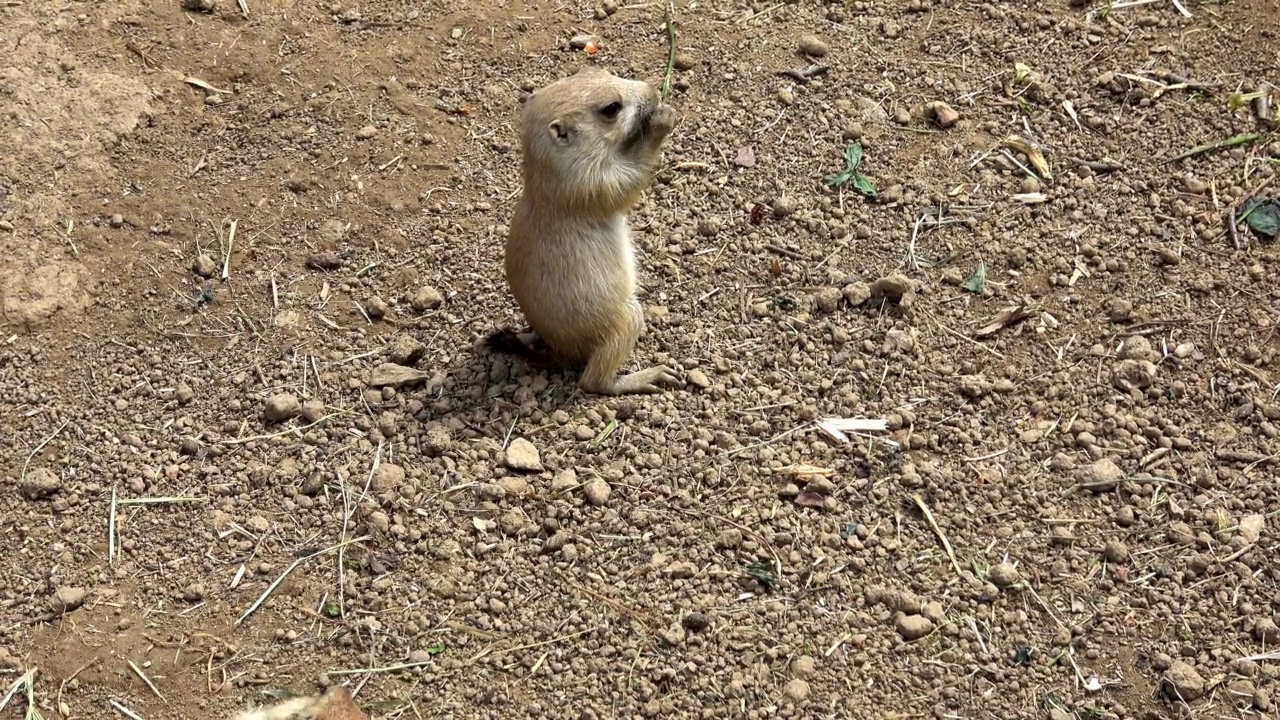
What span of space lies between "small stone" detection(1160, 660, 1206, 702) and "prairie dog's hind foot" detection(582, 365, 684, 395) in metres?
2.06

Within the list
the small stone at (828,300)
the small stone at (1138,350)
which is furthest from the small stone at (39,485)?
the small stone at (1138,350)

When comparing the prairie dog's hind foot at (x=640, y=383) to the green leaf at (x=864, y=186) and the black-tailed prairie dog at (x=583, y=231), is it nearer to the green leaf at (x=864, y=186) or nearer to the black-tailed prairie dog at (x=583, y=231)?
the black-tailed prairie dog at (x=583, y=231)

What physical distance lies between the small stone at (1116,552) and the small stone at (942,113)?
7.49ft

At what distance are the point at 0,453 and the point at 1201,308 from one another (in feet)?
16.5

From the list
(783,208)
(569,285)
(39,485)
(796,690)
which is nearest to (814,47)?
(783,208)

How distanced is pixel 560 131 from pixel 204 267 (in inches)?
76.3

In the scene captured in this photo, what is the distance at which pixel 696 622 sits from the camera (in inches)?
147

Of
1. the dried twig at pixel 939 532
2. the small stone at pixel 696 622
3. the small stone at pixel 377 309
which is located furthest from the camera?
the small stone at pixel 377 309

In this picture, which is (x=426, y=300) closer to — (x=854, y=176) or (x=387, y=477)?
(x=387, y=477)

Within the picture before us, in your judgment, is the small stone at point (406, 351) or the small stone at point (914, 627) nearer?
the small stone at point (914, 627)

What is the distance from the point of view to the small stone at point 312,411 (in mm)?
4465

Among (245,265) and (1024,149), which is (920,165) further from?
(245,265)

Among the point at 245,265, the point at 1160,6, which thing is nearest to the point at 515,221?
the point at 245,265

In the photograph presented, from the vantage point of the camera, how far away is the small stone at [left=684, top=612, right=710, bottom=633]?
3.72 metres
